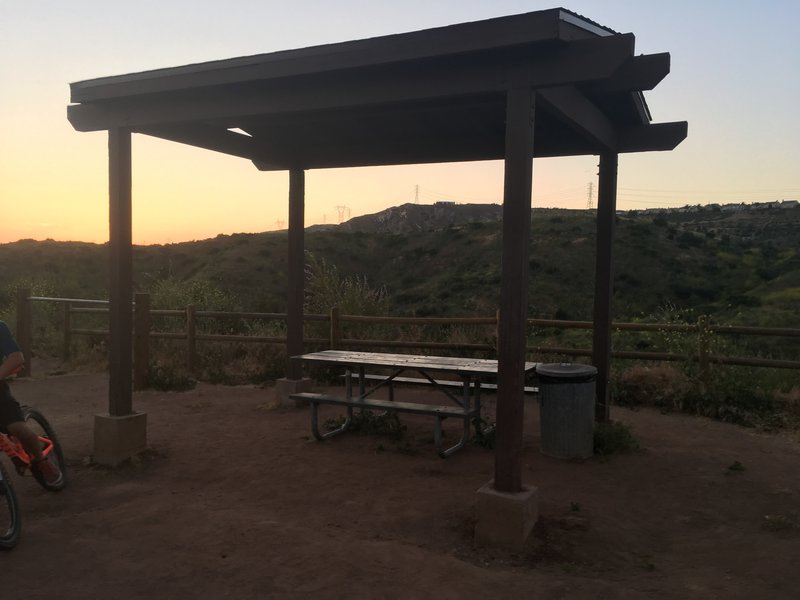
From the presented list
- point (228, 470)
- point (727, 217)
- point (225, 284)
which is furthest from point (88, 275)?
point (727, 217)

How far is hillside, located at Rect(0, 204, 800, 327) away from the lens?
31.4m

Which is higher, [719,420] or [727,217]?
[727,217]

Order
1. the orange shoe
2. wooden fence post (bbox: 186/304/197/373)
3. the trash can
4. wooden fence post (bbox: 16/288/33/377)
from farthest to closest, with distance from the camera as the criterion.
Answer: wooden fence post (bbox: 16/288/33/377)
wooden fence post (bbox: 186/304/197/373)
the trash can
the orange shoe

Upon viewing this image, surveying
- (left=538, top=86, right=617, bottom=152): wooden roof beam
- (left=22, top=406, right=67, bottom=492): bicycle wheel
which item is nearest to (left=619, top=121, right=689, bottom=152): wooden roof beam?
(left=538, top=86, right=617, bottom=152): wooden roof beam

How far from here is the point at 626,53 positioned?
12.1 ft

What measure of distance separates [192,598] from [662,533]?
2.89 m

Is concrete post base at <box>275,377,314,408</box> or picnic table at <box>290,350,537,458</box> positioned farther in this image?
concrete post base at <box>275,377,314,408</box>

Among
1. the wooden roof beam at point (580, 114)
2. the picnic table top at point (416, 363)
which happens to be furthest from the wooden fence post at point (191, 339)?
the wooden roof beam at point (580, 114)

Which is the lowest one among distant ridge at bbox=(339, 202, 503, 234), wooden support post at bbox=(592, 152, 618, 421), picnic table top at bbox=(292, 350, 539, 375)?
picnic table top at bbox=(292, 350, 539, 375)

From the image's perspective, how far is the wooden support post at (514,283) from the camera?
3.91 m

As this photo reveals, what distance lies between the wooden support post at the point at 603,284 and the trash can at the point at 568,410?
0.76 meters

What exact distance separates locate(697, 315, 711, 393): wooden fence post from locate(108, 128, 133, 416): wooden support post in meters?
6.32

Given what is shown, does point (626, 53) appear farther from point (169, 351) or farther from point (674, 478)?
point (169, 351)

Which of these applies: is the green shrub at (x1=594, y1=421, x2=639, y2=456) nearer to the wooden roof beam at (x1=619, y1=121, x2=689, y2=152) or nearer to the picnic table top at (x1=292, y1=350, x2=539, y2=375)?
the picnic table top at (x1=292, y1=350, x2=539, y2=375)
